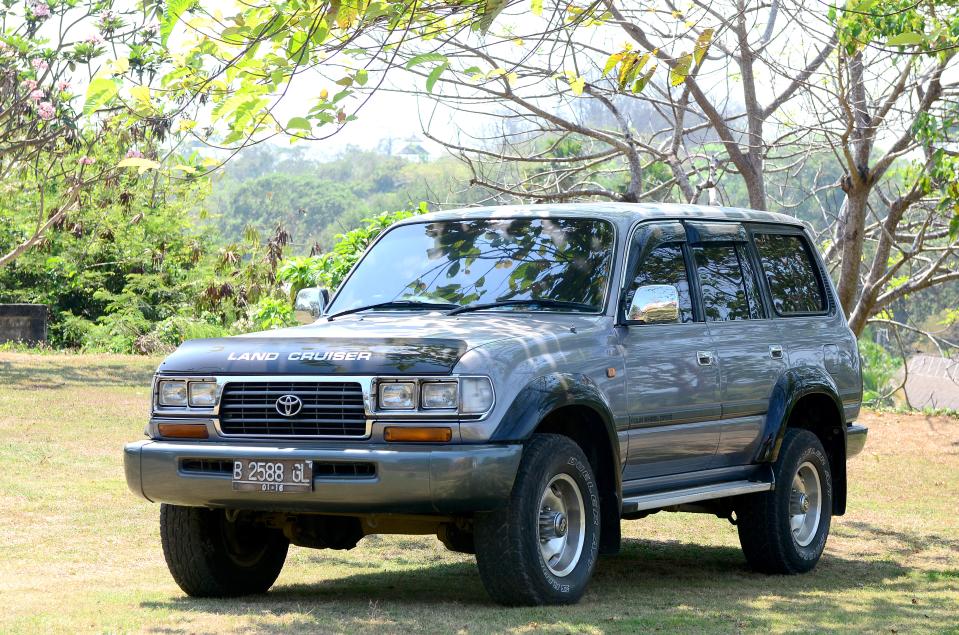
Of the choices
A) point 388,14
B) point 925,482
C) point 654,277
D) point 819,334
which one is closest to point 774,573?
point 819,334

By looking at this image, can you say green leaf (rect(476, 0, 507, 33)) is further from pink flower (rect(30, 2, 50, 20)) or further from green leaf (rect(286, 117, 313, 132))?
pink flower (rect(30, 2, 50, 20))

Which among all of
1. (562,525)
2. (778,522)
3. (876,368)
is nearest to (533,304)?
(562,525)

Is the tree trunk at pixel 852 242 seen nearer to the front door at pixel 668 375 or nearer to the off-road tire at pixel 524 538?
the front door at pixel 668 375

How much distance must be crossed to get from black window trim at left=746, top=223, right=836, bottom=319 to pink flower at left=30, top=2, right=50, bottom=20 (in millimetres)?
14108

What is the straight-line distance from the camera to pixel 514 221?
7.52 metres

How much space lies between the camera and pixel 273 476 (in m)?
6.05

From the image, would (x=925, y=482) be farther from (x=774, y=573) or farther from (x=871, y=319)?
(x=774, y=573)

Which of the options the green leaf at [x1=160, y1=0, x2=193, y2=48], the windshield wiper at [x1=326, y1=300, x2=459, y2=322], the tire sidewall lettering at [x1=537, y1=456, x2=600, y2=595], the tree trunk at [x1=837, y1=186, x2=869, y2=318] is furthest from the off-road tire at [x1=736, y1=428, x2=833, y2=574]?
the tree trunk at [x1=837, y1=186, x2=869, y2=318]

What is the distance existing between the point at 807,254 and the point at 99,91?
179 inches

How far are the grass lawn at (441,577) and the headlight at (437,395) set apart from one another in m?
0.91

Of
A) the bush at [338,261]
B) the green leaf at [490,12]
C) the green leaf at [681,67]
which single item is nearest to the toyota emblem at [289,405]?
the green leaf at [490,12]

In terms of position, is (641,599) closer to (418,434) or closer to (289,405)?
(418,434)

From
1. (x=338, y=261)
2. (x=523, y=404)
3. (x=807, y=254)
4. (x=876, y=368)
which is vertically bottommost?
(x=876, y=368)

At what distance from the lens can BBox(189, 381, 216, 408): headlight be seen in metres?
6.32
